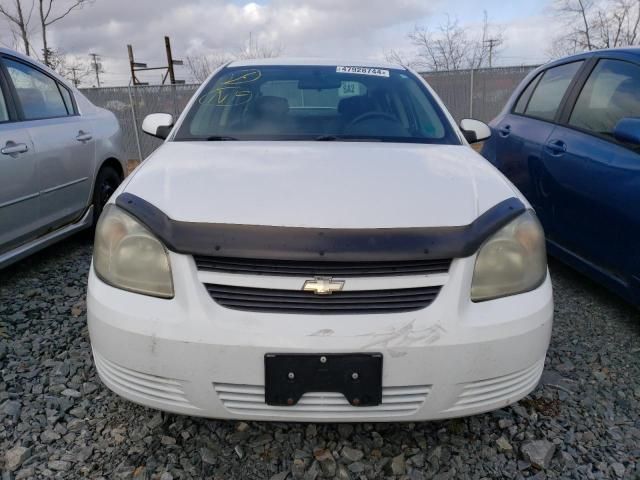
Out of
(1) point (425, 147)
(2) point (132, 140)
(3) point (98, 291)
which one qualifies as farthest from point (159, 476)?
(2) point (132, 140)

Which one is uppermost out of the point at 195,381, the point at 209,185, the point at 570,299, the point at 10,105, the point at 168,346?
the point at 10,105

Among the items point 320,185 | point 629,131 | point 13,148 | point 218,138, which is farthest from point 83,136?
point 629,131

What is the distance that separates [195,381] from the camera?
4.54 ft

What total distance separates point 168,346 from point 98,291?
327mm

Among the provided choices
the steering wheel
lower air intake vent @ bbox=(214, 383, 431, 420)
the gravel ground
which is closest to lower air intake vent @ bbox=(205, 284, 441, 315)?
lower air intake vent @ bbox=(214, 383, 431, 420)

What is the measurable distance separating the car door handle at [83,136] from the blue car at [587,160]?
300 centimetres

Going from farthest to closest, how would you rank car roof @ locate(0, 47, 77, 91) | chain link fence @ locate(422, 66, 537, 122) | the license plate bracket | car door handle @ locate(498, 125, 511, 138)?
1. chain link fence @ locate(422, 66, 537, 122)
2. car door handle @ locate(498, 125, 511, 138)
3. car roof @ locate(0, 47, 77, 91)
4. the license plate bracket

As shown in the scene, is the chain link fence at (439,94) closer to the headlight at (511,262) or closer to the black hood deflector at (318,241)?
the headlight at (511,262)

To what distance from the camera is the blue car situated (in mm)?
2359

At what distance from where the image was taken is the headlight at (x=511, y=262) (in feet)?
4.76

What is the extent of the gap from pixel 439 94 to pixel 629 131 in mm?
9389

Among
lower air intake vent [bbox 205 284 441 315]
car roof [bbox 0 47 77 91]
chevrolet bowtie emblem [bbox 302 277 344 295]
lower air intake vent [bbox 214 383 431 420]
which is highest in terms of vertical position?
car roof [bbox 0 47 77 91]

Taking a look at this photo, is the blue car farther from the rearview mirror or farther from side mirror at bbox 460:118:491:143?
the rearview mirror

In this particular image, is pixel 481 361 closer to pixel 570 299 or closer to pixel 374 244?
pixel 374 244
